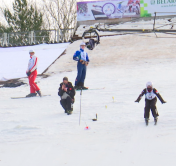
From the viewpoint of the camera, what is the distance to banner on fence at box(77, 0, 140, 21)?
32.2 m

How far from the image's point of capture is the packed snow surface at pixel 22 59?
65.9ft

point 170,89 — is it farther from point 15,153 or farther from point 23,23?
point 23,23

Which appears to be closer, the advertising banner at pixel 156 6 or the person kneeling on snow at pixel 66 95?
the person kneeling on snow at pixel 66 95

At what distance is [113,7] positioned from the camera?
32562 mm

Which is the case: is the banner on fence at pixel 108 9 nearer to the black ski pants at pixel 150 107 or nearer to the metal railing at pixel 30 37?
the metal railing at pixel 30 37

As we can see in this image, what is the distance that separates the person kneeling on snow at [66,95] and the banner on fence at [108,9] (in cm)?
2363

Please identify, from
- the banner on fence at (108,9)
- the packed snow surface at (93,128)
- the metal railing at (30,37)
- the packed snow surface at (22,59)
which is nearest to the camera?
the packed snow surface at (93,128)

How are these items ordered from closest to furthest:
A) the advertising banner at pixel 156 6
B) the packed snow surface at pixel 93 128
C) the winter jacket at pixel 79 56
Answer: the packed snow surface at pixel 93 128 → the winter jacket at pixel 79 56 → the advertising banner at pixel 156 6

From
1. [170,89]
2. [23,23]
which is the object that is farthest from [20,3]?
[170,89]

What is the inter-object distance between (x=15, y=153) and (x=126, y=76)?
1036 centimetres

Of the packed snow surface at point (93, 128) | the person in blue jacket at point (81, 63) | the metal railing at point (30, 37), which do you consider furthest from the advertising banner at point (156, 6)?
the person in blue jacket at point (81, 63)

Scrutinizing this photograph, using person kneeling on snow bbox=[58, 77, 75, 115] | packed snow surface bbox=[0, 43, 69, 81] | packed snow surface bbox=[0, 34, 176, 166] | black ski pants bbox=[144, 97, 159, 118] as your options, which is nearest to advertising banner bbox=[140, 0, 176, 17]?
packed snow surface bbox=[0, 43, 69, 81]

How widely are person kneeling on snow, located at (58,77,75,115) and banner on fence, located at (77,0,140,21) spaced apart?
23.6 metres

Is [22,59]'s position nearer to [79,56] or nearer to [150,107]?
[79,56]
